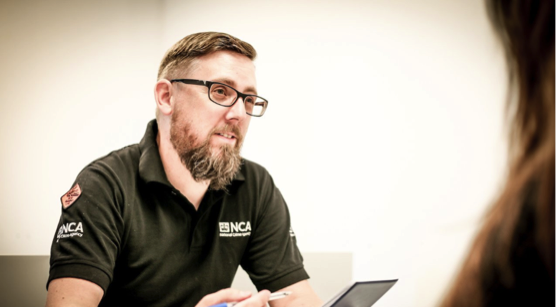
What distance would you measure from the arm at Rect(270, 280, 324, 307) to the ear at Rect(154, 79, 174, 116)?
0.67m

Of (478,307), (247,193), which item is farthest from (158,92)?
(478,307)

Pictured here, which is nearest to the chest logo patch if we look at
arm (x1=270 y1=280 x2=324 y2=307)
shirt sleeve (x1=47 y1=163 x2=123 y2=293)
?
arm (x1=270 y1=280 x2=324 y2=307)

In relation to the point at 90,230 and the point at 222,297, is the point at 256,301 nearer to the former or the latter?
the point at 222,297

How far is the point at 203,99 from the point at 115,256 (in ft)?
1.71

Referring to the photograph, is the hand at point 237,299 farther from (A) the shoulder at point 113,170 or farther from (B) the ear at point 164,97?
(B) the ear at point 164,97

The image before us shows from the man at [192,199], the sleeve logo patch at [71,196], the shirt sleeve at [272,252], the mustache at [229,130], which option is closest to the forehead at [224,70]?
the man at [192,199]

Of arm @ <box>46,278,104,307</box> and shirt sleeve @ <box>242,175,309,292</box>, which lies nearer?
arm @ <box>46,278,104,307</box>

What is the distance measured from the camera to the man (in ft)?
4.31

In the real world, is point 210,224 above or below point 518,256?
below

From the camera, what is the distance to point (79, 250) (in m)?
1.16

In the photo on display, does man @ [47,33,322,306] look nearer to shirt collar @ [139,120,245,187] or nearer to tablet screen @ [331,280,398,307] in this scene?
shirt collar @ [139,120,245,187]

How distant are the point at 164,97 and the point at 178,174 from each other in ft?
0.82

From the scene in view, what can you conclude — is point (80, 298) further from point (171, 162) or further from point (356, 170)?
point (356, 170)

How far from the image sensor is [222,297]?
1114mm
